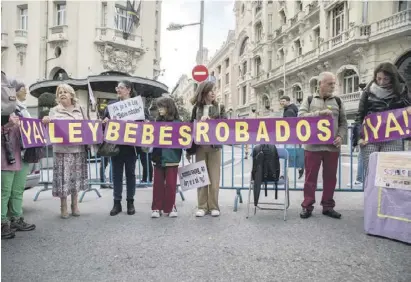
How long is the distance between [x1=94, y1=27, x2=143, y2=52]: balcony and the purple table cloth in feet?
78.6

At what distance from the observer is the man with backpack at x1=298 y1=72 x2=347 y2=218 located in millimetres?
4473

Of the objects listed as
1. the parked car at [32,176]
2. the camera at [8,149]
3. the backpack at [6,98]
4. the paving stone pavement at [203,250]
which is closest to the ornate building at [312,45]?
the parked car at [32,176]

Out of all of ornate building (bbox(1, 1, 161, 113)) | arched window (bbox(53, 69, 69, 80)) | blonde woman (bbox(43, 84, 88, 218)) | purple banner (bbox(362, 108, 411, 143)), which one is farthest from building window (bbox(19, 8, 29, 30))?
purple banner (bbox(362, 108, 411, 143))

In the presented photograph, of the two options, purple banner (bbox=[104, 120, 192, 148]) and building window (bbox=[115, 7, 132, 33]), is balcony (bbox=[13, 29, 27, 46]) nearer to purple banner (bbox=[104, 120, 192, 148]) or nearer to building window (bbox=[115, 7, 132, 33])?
building window (bbox=[115, 7, 132, 33])

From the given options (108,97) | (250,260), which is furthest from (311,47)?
(250,260)

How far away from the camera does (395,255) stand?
3.09 metres

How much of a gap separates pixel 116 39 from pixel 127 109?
21858 millimetres

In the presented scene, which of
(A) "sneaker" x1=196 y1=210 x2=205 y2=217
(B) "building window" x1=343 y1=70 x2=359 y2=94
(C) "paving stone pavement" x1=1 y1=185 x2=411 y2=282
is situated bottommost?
(C) "paving stone pavement" x1=1 y1=185 x2=411 y2=282

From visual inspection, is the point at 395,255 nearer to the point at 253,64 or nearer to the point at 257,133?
the point at 257,133

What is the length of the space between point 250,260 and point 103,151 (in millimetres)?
2750

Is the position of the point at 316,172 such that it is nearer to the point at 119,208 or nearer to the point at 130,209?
the point at 130,209

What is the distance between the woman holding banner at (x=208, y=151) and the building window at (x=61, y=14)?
2512 centimetres

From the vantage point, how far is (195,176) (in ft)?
15.5

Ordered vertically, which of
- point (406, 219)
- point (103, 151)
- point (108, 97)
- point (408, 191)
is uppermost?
point (108, 97)
